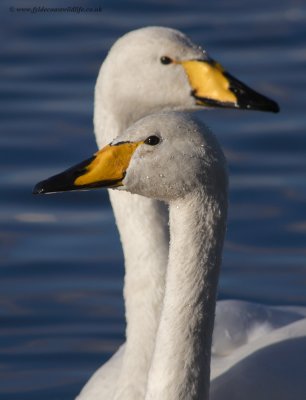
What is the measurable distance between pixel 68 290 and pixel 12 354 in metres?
0.83

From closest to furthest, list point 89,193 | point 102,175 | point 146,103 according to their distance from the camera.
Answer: point 102,175 → point 146,103 → point 89,193

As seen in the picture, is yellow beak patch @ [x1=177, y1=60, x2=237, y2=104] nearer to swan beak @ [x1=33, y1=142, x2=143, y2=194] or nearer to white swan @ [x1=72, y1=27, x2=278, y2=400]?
white swan @ [x1=72, y1=27, x2=278, y2=400]

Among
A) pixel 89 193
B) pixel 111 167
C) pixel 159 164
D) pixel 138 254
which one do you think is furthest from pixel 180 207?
pixel 89 193

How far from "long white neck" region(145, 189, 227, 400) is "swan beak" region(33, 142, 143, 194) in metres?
0.26

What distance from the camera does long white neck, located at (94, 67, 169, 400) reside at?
7441 mm

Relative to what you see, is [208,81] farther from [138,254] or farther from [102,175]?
[102,175]

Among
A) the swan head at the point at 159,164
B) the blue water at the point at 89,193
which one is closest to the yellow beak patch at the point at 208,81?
the swan head at the point at 159,164

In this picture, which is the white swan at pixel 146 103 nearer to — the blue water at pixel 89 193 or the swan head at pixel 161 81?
the swan head at pixel 161 81

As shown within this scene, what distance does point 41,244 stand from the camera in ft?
32.8

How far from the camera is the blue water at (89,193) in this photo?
29.8ft

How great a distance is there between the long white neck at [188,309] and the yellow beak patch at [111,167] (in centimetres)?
26

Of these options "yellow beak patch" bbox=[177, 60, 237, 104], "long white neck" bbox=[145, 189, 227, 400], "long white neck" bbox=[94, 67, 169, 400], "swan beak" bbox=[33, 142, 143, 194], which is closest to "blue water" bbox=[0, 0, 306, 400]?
"long white neck" bbox=[94, 67, 169, 400]

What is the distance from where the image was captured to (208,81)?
7.67 m

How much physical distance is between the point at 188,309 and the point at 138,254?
1482 mm
